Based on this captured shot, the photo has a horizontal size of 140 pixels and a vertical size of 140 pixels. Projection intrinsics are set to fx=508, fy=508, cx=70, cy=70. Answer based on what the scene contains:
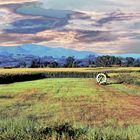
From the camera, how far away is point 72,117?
26797 millimetres

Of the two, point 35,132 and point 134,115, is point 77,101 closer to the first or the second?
point 134,115

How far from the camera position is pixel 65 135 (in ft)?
37.6

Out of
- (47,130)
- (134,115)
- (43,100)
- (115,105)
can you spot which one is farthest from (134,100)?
(47,130)

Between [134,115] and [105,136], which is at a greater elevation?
[105,136]

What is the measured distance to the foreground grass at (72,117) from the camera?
11.5 meters

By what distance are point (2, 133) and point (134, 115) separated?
17.5 m

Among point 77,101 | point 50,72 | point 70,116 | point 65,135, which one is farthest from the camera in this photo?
point 50,72

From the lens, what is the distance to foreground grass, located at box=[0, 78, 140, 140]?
37.8 ft

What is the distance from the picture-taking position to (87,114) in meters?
28.6

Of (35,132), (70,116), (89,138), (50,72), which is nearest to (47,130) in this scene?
(35,132)

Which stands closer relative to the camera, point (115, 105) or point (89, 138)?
point (89, 138)

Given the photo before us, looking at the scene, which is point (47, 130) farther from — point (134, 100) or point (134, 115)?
point (134, 100)

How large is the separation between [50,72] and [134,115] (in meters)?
59.6

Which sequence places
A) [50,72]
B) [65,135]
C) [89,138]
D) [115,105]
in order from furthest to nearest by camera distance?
[50,72] → [115,105] → [65,135] → [89,138]
